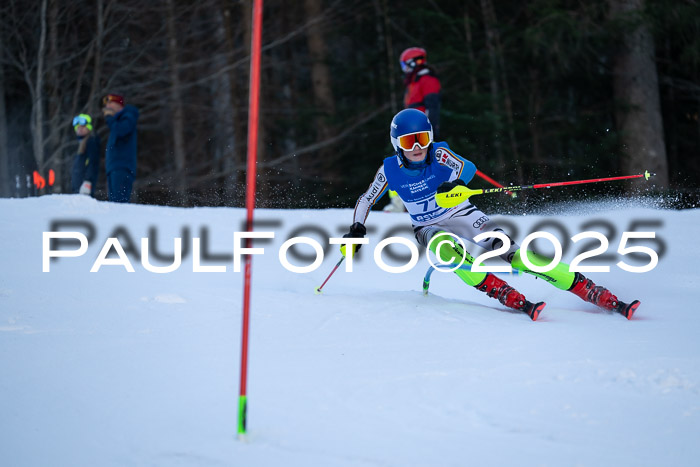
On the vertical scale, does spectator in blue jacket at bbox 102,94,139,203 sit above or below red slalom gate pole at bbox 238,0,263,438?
above

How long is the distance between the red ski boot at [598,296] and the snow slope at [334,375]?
72 mm

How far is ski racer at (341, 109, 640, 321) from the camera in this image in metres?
5.03

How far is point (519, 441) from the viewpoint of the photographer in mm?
2816

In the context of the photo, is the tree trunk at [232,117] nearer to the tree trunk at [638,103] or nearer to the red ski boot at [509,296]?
the tree trunk at [638,103]

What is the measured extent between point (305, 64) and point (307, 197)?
383cm

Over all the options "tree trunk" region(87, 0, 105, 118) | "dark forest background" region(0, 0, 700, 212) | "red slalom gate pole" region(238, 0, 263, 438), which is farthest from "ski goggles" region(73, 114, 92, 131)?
"red slalom gate pole" region(238, 0, 263, 438)

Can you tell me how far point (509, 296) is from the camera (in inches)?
199

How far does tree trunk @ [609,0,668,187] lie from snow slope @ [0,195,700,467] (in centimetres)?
813

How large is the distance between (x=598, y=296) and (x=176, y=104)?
41.9 feet

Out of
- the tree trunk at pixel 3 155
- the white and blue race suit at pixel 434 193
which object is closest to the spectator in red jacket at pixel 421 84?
the white and blue race suit at pixel 434 193

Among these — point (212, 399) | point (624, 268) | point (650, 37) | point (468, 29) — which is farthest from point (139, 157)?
point (212, 399)

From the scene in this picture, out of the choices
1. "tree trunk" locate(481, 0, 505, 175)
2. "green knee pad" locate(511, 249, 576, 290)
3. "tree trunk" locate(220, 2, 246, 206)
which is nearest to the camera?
"green knee pad" locate(511, 249, 576, 290)

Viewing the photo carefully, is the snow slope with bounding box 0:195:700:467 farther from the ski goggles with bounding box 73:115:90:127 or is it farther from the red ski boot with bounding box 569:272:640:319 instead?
the ski goggles with bounding box 73:115:90:127

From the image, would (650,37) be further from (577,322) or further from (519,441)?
(519,441)
